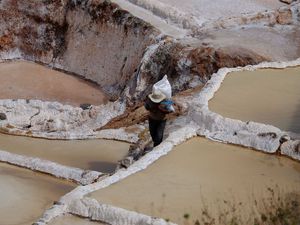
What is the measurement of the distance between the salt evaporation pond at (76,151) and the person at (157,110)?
4.72 feet

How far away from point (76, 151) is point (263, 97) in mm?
3420

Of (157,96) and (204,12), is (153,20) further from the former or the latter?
(157,96)

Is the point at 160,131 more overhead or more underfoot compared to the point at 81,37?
more underfoot

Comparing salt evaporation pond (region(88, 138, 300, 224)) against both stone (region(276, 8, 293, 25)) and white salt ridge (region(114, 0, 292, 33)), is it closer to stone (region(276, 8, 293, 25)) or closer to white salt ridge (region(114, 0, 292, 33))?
white salt ridge (region(114, 0, 292, 33))

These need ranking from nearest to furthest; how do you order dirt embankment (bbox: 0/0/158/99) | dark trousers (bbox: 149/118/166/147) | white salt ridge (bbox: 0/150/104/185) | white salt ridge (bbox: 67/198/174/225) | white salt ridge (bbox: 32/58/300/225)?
white salt ridge (bbox: 67/198/174/225) < white salt ridge (bbox: 32/58/300/225) < dark trousers (bbox: 149/118/166/147) < white salt ridge (bbox: 0/150/104/185) < dirt embankment (bbox: 0/0/158/99)

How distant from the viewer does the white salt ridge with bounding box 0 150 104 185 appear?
10031mm

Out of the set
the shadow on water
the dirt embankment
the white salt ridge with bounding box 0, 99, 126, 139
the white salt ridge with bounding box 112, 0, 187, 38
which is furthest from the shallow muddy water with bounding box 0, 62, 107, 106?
the shadow on water

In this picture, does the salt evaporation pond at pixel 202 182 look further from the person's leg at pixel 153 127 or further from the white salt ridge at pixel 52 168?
the white salt ridge at pixel 52 168

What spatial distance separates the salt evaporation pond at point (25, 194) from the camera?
8578mm

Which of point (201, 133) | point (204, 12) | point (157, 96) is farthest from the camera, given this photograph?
point (204, 12)

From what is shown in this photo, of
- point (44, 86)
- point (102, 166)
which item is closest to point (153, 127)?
point (102, 166)

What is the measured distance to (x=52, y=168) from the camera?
34.6 feet

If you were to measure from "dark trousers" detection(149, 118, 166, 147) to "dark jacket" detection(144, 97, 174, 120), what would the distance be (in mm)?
78

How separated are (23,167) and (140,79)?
6.45m
